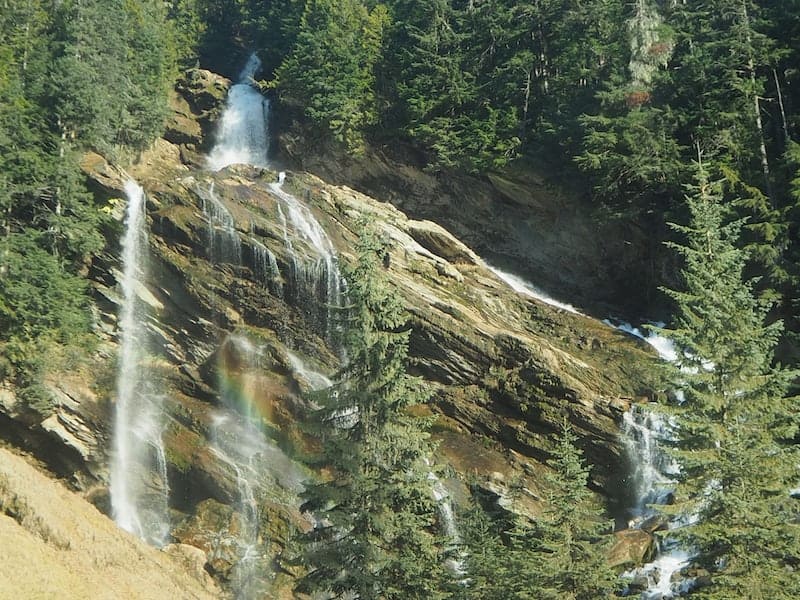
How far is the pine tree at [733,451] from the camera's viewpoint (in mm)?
13797

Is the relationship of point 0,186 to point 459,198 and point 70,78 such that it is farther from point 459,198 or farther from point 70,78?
point 459,198

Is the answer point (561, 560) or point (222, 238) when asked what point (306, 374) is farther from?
point (561, 560)

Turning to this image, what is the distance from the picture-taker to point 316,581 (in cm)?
1490

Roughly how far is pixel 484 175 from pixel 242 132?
16036 mm

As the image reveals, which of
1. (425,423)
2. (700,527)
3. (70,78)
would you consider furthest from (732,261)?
(70,78)

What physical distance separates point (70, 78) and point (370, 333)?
77.2ft

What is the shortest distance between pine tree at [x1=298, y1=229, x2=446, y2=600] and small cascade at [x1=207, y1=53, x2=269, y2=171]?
28173 mm

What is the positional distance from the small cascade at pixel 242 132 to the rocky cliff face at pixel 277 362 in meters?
11.6

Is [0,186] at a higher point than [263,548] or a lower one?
higher

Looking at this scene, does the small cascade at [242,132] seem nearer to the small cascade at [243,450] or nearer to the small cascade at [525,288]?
the small cascade at [525,288]

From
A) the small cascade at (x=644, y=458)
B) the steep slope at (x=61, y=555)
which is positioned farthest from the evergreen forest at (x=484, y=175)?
the steep slope at (x=61, y=555)

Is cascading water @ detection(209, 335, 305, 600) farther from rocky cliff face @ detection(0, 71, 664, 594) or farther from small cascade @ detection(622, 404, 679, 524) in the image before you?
small cascade @ detection(622, 404, 679, 524)

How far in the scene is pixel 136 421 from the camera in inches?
1072

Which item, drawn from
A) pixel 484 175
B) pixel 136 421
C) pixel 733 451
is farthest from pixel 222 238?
pixel 733 451
